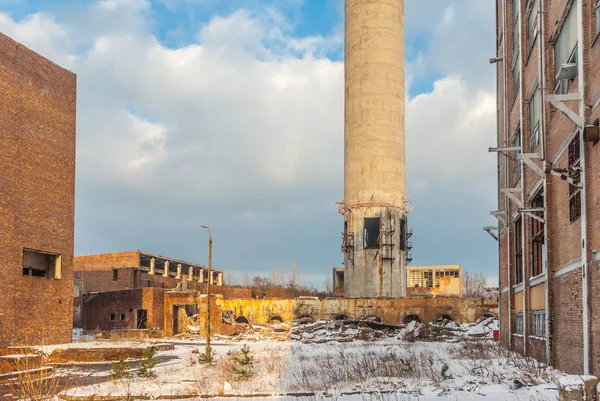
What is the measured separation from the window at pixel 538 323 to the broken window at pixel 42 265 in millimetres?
24462

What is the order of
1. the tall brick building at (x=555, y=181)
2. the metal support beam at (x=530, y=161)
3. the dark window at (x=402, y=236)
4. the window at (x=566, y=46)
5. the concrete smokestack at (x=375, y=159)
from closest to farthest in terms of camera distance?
1. the tall brick building at (x=555, y=181)
2. the window at (x=566, y=46)
3. the metal support beam at (x=530, y=161)
4. the concrete smokestack at (x=375, y=159)
5. the dark window at (x=402, y=236)

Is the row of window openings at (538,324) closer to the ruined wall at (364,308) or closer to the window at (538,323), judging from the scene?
the window at (538,323)

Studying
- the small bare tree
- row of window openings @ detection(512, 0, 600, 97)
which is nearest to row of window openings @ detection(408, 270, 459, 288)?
the small bare tree

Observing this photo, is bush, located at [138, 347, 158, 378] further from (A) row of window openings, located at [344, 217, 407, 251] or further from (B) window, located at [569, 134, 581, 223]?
(A) row of window openings, located at [344, 217, 407, 251]

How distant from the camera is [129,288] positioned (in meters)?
56.6

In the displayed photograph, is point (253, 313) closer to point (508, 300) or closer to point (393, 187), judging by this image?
point (393, 187)

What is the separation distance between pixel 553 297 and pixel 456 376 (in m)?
3.54

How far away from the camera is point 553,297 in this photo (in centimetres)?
1805

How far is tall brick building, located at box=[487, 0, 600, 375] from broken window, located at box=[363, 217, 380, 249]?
2316 centimetres

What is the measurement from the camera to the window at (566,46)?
52.2 ft

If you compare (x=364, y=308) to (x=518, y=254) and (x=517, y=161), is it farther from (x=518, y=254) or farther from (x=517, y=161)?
(x=517, y=161)

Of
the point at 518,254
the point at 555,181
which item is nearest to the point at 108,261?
the point at 518,254

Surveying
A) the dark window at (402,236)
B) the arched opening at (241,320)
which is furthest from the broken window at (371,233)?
the arched opening at (241,320)

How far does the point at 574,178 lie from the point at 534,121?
7357 millimetres
